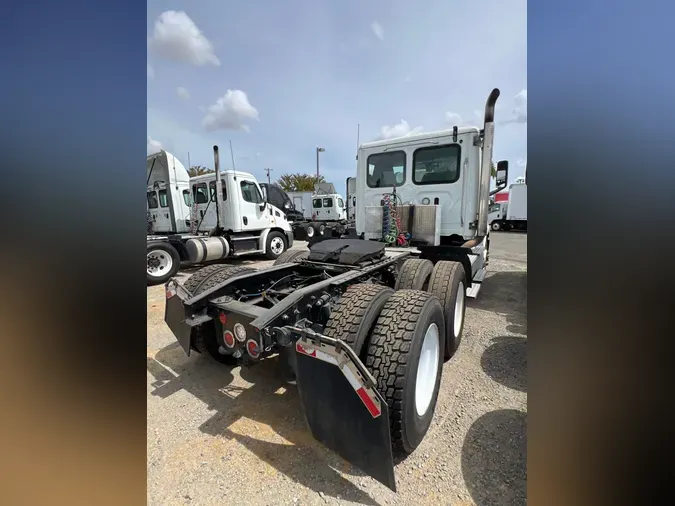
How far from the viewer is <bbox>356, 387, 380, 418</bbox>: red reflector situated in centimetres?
168

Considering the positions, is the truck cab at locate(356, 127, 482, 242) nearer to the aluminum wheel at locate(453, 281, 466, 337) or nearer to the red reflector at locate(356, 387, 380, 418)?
the aluminum wheel at locate(453, 281, 466, 337)

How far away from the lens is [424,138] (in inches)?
205

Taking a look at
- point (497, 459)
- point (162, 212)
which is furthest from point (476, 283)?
point (162, 212)

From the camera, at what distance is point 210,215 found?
10297mm

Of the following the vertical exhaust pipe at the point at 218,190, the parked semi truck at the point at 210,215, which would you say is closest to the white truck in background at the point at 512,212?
the parked semi truck at the point at 210,215

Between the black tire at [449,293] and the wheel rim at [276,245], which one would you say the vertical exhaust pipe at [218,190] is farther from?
the black tire at [449,293]

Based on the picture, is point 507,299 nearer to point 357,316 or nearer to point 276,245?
point 357,316

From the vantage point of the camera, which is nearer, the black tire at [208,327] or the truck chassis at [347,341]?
the truck chassis at [347,341]

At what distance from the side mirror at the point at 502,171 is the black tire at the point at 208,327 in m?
4.72

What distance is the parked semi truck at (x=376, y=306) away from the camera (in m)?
1.80

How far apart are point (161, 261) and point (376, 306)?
767cm

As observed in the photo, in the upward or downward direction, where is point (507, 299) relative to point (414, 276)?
downward
